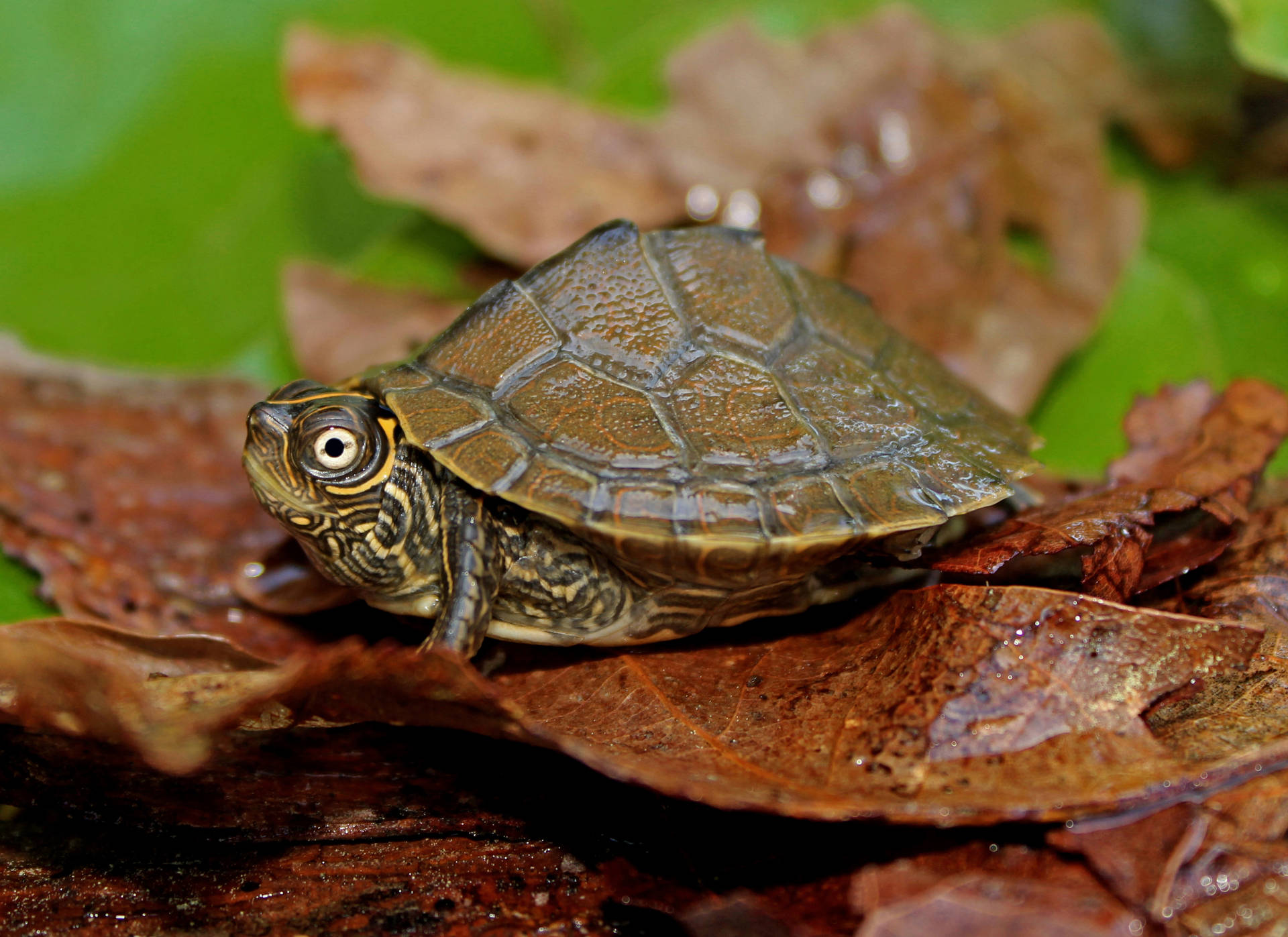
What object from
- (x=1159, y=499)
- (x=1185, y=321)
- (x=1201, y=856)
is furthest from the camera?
(x=1185, y=321)

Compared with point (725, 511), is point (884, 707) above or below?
below

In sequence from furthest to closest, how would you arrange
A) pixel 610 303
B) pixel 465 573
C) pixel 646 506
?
pixel 610 303 → pixel 465 573 → pixel 646 506

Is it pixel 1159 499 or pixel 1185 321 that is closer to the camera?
pixel 1159 499

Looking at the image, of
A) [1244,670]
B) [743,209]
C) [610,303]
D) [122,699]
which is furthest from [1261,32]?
[122,699]

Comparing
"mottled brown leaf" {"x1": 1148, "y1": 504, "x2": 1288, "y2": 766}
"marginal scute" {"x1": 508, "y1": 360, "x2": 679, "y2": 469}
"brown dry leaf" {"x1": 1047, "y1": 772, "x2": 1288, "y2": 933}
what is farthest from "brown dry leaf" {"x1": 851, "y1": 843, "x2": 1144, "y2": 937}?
"marginal scute" {"x1": 508, "y1": 360, "x2": 679, "y2": 469}

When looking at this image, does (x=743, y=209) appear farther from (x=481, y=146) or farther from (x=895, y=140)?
(x=481, y=146)

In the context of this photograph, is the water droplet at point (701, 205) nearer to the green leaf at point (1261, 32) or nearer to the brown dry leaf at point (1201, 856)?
the green leaf at point (1261, 32)

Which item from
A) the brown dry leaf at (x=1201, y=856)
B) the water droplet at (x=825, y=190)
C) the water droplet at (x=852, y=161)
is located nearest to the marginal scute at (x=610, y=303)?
the brown dry leaf at (x=1201, y=856)
